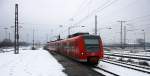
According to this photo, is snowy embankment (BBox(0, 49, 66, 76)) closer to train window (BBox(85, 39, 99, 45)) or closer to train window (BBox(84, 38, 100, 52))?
train window (BBox(84, 38, 100, 52))

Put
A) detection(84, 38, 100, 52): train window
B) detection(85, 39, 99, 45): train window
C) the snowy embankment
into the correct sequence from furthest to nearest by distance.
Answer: detection(85, 39, 99, 45): train window → detection(84, 38, 100, 52): train window → the snowy embankment

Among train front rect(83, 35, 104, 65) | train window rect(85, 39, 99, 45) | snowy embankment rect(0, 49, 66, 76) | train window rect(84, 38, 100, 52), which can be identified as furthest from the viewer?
train window rect(85, 39, 99, 45)

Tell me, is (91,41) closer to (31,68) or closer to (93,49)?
(93,49)

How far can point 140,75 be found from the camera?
48.7 ft

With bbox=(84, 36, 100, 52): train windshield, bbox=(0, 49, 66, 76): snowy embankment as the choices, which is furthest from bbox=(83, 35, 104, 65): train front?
bbox=(0, 49, 66, 76): snowy embankment

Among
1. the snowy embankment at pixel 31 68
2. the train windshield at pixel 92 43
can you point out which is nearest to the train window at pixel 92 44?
the train windshield at pixel 92 43

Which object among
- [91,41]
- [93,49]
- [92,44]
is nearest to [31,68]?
[93,49]

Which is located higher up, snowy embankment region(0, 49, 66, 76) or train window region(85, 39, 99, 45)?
train window region(85, 39, 99, 45)

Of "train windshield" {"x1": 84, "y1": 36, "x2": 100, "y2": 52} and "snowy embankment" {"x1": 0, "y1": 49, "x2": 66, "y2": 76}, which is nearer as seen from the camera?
"snowy embankment" {"x1": 0, "y1": 49, "x2": 66, "y2": 76}

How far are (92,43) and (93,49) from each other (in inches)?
21.8

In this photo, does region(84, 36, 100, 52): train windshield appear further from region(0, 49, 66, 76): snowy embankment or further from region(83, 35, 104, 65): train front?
region(0, 49, 66, 76): snowy embankment

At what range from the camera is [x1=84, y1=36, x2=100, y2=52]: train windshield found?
854 inches

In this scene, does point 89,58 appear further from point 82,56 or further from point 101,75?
point 101,75

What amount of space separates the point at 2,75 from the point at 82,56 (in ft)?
27.1
